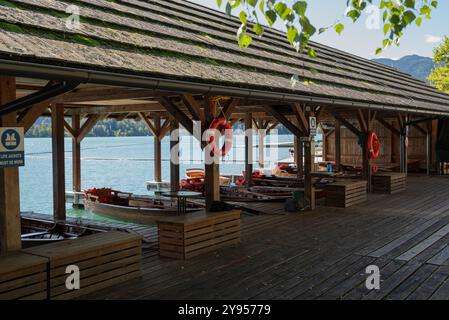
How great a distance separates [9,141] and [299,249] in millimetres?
3689

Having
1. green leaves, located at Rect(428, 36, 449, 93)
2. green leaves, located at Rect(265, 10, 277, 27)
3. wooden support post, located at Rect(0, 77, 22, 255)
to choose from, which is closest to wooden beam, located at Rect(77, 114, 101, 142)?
wooden support post, located at Rect(0, 77, 22, 255)

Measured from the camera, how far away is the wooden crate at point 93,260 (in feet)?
13.7

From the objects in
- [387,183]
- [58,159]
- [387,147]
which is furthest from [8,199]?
[387,147]

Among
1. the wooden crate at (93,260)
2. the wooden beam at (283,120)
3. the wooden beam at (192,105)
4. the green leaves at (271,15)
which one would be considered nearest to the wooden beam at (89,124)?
the wooden beam at (283,120)

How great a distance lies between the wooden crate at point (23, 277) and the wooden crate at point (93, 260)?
2.9 inches

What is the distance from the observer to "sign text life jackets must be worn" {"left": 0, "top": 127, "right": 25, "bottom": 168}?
417 centimetres

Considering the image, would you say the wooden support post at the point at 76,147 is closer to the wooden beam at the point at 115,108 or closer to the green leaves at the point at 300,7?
the wooden beam at the point at 115,108

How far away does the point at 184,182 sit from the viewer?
46.0 ft

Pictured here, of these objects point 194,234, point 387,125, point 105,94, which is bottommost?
point 194,234

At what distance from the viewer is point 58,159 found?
8.95 metres

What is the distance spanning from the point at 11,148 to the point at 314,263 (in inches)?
135

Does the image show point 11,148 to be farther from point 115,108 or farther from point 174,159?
point 174,159

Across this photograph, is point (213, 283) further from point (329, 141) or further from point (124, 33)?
point (329, 141)

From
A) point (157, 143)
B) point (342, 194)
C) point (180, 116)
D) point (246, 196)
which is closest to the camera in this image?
point (180, 116)
